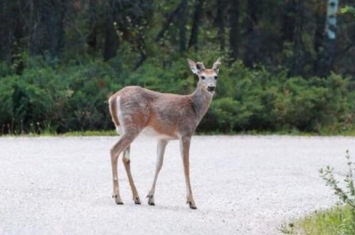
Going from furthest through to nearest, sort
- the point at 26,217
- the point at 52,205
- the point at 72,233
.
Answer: the point at 52,205
the point at 26,217
the point at 72,233

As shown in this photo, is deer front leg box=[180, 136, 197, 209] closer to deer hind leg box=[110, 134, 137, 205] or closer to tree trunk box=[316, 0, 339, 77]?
deer hind leg box=[110, 134, 137, 205]

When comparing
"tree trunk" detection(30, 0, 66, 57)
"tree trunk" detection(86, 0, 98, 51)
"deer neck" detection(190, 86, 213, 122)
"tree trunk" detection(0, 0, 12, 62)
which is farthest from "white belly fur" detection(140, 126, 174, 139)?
"tree trunk" detection(86, 0, 98, 51)

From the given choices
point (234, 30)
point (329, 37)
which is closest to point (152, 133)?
point (329, 37)

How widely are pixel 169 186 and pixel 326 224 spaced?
3990 millimetres

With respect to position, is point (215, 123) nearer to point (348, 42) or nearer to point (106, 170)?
point (106, 170)

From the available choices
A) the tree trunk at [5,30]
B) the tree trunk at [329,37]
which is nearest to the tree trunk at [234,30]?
the tree trunk at [329,37]

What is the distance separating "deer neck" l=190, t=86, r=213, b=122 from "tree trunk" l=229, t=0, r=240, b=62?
932 inches

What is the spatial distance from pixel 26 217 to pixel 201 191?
12.8ft

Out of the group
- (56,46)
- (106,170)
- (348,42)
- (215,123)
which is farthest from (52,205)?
(348,42)

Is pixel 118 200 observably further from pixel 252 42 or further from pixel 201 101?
pixel 252 42

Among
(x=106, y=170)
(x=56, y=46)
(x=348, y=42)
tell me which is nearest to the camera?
(x=106, y=170)

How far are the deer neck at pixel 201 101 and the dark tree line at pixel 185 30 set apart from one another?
47.5ft

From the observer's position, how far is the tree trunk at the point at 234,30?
37.8 m

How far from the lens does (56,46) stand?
29078mm
